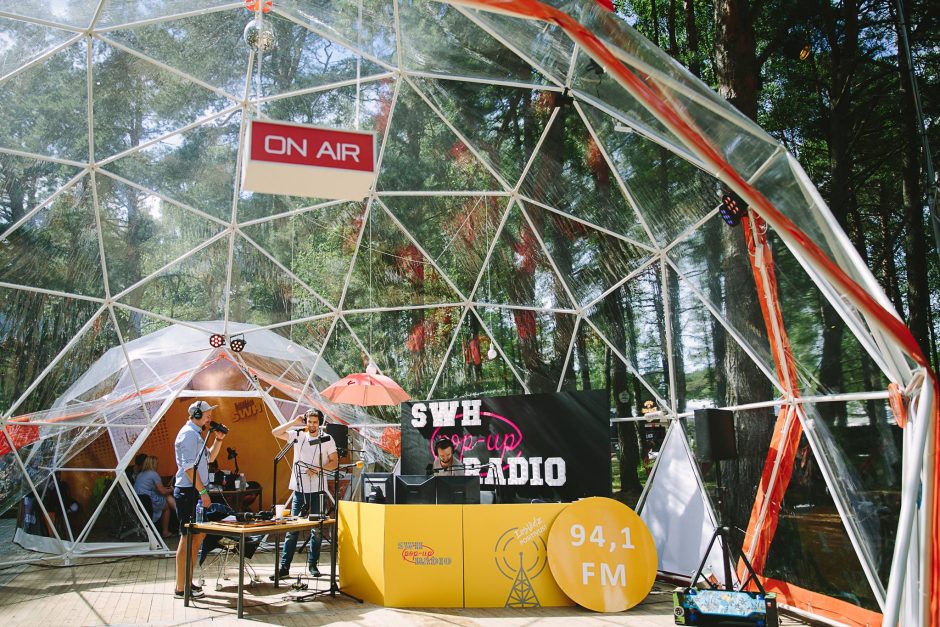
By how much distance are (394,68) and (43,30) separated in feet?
12.1

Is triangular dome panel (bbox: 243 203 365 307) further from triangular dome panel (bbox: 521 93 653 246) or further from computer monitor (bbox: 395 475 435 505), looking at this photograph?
computer monitor (bbox: 395 475 435 505)

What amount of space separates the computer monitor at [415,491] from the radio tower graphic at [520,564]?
0.84 m

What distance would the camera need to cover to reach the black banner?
9234 mm

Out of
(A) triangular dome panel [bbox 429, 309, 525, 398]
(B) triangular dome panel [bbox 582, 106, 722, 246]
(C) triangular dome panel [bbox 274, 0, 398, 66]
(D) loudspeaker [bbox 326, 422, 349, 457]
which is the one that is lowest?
(D) loudspeaker [bbox 326, 422, 349, 457]

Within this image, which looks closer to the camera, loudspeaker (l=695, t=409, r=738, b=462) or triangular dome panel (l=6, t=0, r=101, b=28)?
loudspeaker (l=695, t=409, r=738, b=462)

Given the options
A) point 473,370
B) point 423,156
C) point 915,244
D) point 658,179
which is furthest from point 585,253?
point 915,244

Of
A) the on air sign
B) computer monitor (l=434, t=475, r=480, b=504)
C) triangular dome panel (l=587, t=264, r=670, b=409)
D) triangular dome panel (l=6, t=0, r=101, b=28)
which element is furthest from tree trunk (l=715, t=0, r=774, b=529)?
triangular dome panel (l=6, t=0, r=101, b=28)

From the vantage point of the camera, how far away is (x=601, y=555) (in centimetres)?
671

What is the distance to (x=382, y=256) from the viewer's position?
1099 centimetres

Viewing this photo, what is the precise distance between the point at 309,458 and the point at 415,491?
2139 millimetres

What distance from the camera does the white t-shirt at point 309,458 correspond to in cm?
840

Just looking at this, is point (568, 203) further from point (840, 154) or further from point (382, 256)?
point (840, 154)

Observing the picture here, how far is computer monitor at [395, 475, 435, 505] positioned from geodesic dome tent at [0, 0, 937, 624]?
3.20m

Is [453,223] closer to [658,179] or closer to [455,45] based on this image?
[455,45]
